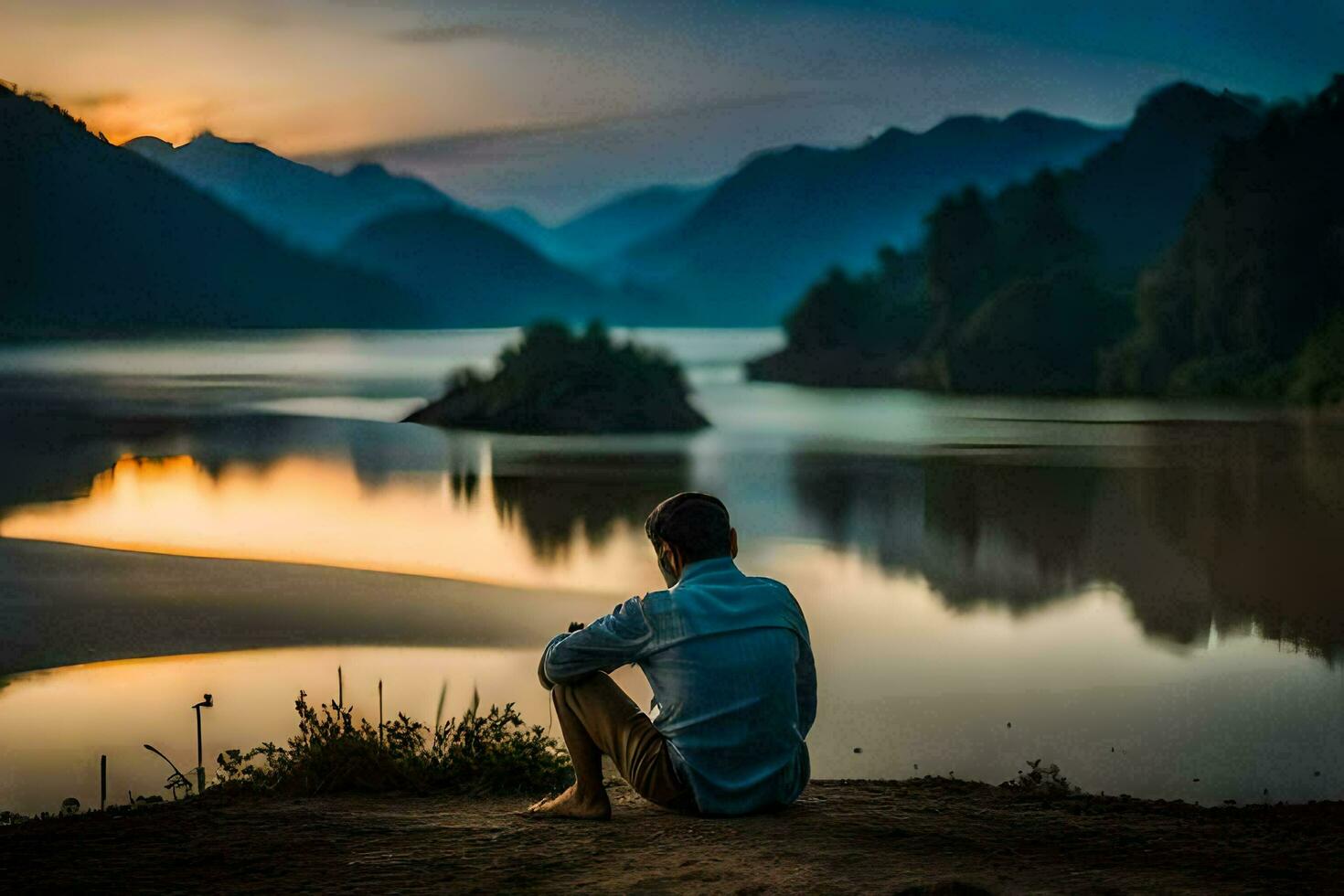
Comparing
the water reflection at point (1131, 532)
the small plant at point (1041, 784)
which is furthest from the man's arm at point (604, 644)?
the water reflection at point (1131, 532)

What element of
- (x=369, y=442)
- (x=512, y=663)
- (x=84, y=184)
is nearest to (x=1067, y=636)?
(x=512, y=663)

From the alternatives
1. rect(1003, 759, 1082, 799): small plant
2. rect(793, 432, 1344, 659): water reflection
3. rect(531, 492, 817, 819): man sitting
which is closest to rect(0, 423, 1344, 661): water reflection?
rect(793, 432, 1344, 659): water reflection

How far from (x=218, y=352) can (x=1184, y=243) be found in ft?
191

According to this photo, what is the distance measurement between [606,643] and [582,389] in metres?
21.7

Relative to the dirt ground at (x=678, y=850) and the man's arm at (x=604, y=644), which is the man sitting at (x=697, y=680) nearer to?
the man's arm at (x=604, y=644)

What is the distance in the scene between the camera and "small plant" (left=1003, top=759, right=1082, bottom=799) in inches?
197

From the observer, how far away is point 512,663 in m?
7.76

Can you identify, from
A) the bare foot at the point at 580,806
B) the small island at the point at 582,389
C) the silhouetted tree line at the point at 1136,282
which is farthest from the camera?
the silhouetted tree line at the point at 1136,282

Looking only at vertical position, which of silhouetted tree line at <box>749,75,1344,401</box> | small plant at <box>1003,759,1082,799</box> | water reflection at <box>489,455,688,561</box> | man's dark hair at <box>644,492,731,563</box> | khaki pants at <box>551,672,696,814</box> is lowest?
small plant at <box>1003,759,1082,799</box>

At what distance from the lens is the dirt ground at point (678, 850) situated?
11.6 ft

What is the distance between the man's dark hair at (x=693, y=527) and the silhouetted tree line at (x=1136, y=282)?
3112cm

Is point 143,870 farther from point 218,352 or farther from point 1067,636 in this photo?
point 218,352

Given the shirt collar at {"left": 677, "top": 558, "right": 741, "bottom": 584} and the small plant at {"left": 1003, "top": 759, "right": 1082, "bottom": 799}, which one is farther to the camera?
the small plant at {"left": 1003, "top": 759, "right": 1082, "bottom": 799}

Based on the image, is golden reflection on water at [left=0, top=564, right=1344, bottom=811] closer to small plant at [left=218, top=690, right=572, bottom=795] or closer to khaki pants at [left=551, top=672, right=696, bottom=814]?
small plant at [left=218, top=690, right=572, bottom=795]
